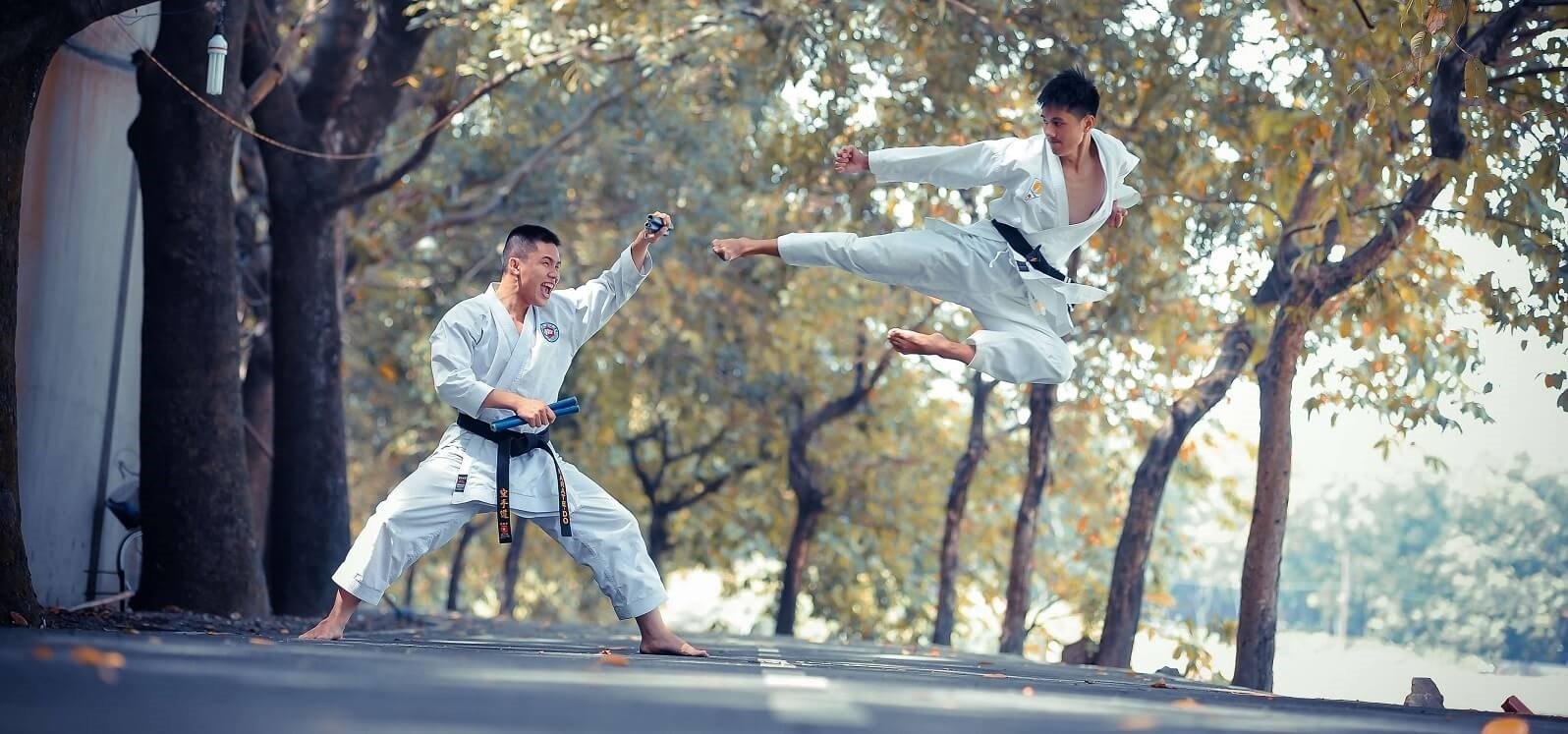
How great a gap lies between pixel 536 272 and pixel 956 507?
1199cm

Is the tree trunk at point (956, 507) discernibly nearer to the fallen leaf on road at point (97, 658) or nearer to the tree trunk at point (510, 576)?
the tree trunk at point (510, 576)

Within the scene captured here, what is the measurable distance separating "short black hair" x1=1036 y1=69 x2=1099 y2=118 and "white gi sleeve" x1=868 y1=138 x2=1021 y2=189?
24cm

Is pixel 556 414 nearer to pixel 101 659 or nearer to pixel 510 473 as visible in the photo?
pixel 510 473

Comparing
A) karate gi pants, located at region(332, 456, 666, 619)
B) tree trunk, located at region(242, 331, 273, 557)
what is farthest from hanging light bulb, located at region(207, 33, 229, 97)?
tree trunk, located at region(242, 331, 273, 557)

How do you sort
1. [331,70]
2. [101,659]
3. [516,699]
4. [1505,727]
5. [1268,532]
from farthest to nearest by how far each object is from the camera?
[331,70]
[1268,532]
[1505,727]
[101,659]
[516,699]

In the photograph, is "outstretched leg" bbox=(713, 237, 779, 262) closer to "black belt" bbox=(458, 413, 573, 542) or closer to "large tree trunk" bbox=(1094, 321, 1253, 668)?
"black belt" bbox=(458, 413, 573, 542)

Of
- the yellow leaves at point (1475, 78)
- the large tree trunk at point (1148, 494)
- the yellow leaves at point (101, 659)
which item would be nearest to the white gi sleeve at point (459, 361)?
the yellow leaves at point (101, 659)

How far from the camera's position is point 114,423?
1200 centimetres

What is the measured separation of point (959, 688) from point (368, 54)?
1049 cm

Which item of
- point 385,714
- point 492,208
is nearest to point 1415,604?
point 492,208

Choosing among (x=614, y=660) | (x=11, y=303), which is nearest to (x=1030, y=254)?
(x=614, y=660)

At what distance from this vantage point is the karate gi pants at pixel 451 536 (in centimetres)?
642

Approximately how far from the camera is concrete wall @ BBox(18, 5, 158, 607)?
1028cm

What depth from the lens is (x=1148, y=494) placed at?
12617 millimetres
